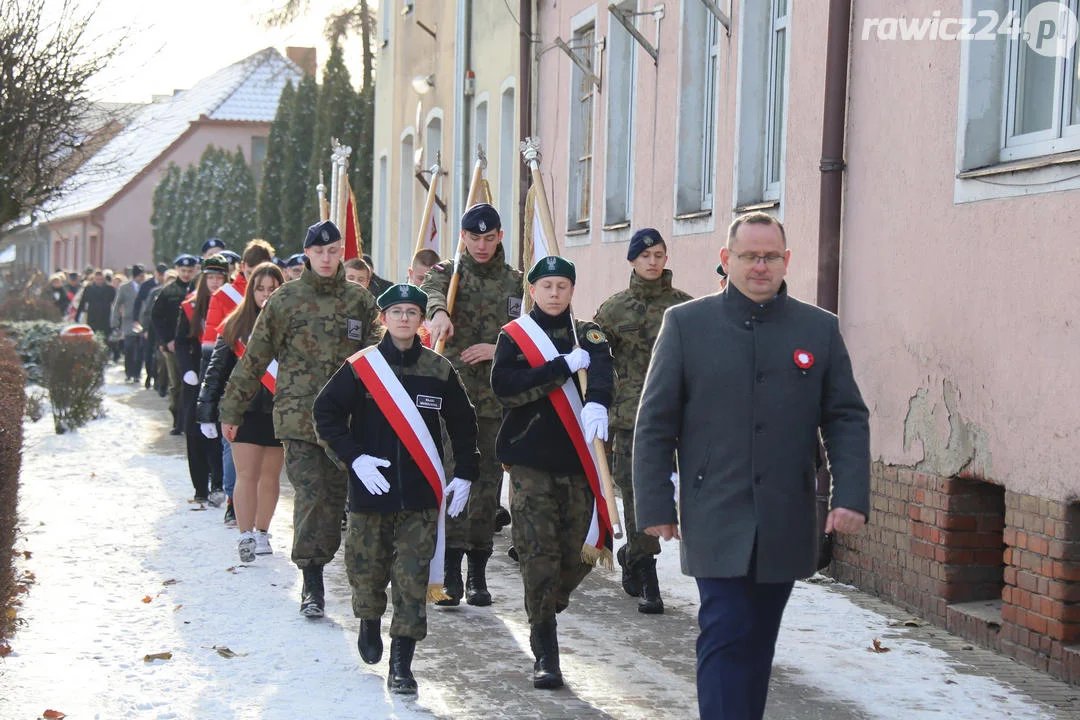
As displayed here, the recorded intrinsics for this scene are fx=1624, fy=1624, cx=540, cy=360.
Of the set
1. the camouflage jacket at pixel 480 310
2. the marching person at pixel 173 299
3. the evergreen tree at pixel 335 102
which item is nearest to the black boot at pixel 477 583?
the camouflage jacket at pixel 480 310

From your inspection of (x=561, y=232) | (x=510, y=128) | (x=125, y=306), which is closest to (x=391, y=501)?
(x=561, y=232)

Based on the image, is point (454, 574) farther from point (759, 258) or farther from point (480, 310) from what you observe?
point (759, 258)

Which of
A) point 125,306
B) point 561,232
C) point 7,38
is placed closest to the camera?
point 561,232

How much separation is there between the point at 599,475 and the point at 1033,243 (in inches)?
86.5

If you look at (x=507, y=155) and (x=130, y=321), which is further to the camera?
(x=130, y=321)

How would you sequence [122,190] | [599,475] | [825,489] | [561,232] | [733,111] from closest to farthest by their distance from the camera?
1. [599,475]
2. [825,489]
3. [733,111]
4. [561,232]
5. [122,190]

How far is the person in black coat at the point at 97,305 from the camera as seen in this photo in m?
29.7

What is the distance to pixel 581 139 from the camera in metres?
16.3

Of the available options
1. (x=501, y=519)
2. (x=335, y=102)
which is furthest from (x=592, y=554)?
(x=335, y=102)

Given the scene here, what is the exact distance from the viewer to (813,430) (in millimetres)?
5145

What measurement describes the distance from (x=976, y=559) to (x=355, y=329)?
3.40 meters

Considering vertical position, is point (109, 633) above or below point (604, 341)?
below

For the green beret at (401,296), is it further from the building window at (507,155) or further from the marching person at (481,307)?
the building window at (507,155)

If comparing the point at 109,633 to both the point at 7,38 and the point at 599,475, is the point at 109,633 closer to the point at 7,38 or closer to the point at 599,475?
the point at 599,475
